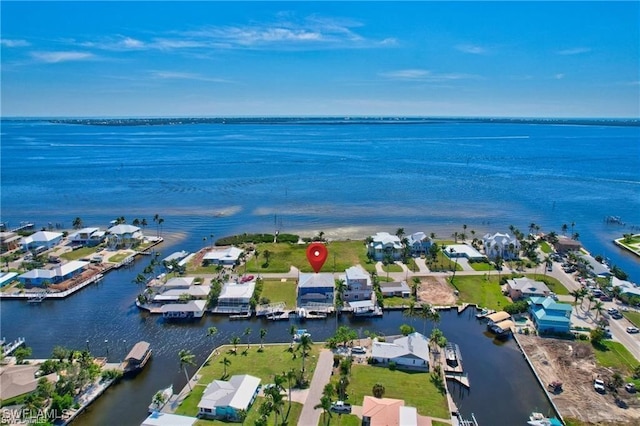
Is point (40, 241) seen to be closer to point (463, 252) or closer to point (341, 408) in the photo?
point (341, 408)

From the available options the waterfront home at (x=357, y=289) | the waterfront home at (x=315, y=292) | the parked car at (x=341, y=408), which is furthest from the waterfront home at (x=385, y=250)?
the parked car at (x=341, y=408)

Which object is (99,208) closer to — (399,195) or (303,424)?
(399,195)

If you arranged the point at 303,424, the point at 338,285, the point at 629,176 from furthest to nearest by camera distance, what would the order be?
the point at 629,176
the point at 338,285
the point at 303,424

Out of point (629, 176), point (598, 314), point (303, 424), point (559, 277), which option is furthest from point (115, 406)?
point (629, 176)

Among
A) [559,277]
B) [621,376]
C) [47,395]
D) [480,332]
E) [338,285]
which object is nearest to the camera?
[47,395]

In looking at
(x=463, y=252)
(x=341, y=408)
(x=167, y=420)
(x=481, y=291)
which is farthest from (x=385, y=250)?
(x=167, y=420)

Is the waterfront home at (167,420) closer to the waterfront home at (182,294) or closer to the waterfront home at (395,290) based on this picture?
the waterfront home at (182,294)

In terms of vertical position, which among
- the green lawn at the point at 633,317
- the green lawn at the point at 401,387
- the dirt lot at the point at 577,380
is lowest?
the dirt lot at the point at 577,380

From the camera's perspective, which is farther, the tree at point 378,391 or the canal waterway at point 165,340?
the canal waterway at point 165,340
